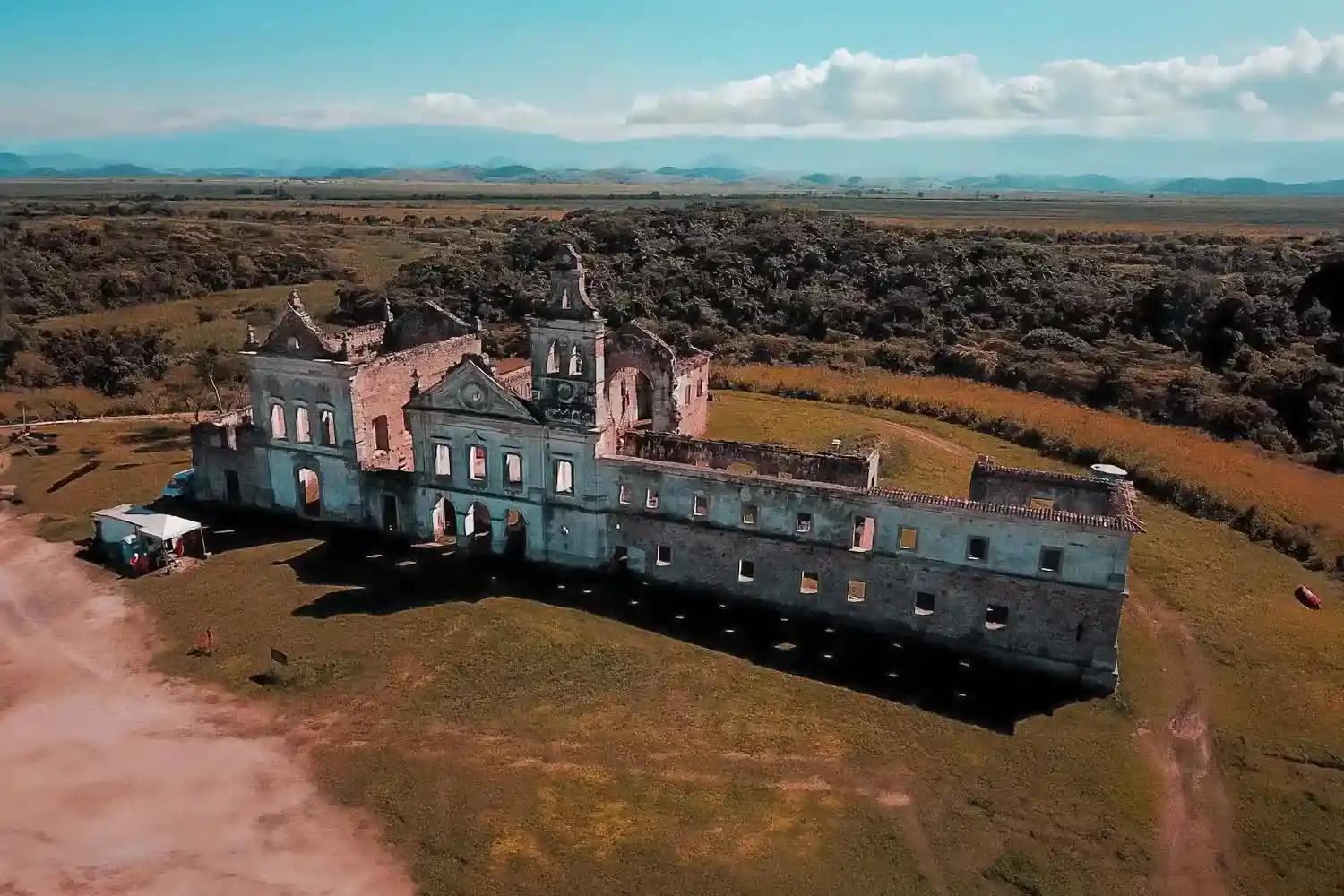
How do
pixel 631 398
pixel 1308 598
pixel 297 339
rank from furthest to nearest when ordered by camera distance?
pixel 631 398
pixel 297 339
pixel 1308 598

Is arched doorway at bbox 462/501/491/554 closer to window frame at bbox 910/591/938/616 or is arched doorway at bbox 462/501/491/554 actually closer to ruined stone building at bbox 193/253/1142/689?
ruined stone building at bbox 193/253/1142/689

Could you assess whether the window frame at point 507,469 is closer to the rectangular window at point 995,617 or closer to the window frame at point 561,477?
the window frame at point 561,477

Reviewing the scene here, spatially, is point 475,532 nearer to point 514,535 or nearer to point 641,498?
point 514,535

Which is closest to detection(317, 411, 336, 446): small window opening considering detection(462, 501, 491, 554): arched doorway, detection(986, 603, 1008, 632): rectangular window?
detection(462, 501, 491, 554): arched doorway

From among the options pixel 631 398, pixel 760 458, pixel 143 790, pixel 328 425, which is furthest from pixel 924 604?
pixel 328 425

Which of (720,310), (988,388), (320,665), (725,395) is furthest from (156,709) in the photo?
(720,310)
